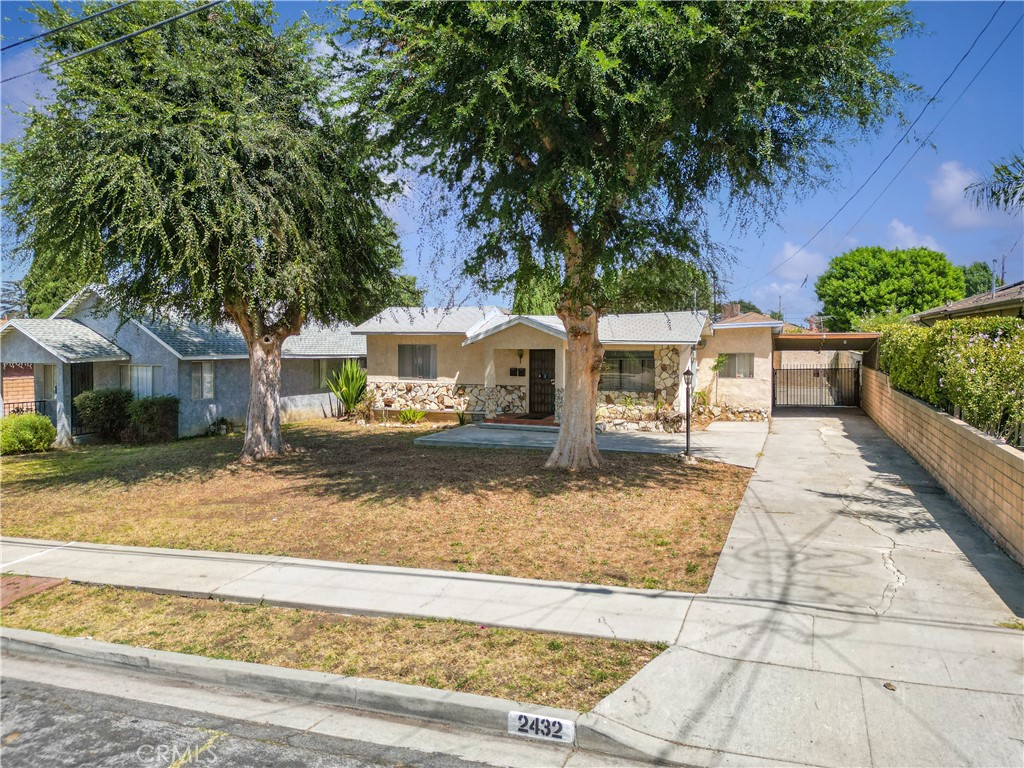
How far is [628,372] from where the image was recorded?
761 inches

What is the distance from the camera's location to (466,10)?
9180 millimetres

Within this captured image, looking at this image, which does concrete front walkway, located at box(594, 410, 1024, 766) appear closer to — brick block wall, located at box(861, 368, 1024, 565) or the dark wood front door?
brick block wall, located at box(861, 368, 1024, 565)

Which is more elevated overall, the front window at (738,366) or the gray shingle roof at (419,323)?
the gray shingle roof at (419,323)

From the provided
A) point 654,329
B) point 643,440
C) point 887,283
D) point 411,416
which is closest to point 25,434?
point 411,416

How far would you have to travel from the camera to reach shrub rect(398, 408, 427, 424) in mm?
21094

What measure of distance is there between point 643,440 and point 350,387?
37.0 ft

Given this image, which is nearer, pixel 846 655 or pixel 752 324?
pixel 846 655

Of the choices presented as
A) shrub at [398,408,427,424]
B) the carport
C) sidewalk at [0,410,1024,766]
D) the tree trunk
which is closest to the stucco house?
shrub at [398,408,427,424]

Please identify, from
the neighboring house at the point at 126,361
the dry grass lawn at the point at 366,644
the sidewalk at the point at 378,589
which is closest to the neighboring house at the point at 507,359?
the neighboring house at the point at 126,361

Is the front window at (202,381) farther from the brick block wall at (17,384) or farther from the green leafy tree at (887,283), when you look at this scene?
the green leafy tree at (887,283)

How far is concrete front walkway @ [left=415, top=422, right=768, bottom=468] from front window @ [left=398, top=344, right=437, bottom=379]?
2.94 metres

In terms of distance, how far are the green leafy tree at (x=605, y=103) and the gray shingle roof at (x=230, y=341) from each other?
8049 mm

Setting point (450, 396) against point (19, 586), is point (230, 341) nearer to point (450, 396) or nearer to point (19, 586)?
point (450, 396)

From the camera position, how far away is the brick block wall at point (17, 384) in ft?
81.1
